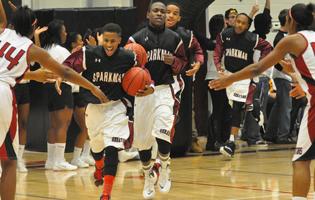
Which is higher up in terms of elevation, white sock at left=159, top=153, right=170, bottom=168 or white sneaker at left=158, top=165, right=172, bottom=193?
white sock at left=159, top=153, right=170, bottom=168

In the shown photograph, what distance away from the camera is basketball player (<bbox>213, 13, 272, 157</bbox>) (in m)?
13.2

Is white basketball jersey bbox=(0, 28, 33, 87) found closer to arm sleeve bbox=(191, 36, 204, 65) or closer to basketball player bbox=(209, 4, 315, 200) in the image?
basketball player bbox=(209, 4, 315, 200)

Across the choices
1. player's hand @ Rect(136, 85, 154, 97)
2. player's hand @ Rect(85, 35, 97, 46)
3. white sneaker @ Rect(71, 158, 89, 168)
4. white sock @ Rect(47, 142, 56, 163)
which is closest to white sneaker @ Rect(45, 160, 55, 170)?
white sock @ Rect(47, 142, 56, 163)

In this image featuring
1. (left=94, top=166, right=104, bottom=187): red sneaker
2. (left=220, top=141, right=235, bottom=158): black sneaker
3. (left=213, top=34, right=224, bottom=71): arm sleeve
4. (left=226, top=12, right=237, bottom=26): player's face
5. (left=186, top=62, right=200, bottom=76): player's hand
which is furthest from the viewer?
(left=226, top=12, right=237, bottom=26): player's face

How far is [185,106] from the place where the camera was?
44.2 ft

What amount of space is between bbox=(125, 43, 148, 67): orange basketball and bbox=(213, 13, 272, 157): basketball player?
396cm

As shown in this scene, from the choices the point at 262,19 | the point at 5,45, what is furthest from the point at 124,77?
the point at 262,19

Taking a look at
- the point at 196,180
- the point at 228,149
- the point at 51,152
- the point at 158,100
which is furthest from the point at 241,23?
the point at 158,100

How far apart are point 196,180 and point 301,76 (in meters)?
3.74

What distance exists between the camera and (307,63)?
23.4ft

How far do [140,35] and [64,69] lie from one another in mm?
2885

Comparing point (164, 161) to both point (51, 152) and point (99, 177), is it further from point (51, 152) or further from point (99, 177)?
point (51, 152)

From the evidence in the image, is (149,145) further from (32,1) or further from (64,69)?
(32,1)

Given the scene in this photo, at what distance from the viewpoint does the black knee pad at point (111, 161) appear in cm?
845
